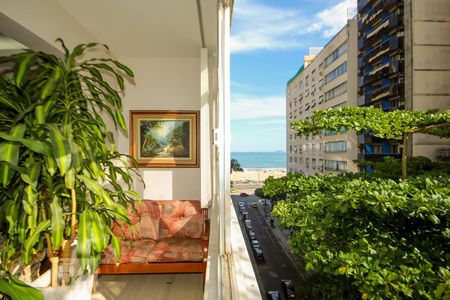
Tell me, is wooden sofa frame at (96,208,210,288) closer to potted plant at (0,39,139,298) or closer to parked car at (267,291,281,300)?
potted plant at (0,39,139,298)

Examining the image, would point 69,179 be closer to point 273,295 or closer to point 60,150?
point 60,150

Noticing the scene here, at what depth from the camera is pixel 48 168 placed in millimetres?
1118

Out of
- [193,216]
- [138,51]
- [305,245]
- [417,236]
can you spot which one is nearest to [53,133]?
[305,245]

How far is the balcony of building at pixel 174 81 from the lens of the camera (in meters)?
1.40

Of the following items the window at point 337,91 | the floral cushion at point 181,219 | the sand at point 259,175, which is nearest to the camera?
the sand at point 259,175

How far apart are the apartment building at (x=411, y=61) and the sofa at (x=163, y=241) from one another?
38.5ft

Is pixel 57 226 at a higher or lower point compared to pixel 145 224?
higher

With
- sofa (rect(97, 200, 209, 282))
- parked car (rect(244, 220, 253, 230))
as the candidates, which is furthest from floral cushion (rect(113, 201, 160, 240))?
parked car (rect(244, 220, 253, 230))

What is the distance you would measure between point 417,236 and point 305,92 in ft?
34.0

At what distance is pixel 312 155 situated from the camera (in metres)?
13.1

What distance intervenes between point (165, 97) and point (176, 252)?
2007mm

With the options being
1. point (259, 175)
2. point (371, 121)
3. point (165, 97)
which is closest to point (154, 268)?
point (371, 121)

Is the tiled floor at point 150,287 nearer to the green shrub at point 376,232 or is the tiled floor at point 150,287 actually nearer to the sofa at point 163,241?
the sofa at point 163,241

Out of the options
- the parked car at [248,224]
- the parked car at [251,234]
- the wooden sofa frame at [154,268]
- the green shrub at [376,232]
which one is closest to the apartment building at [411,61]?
the parked car at [251,234]
